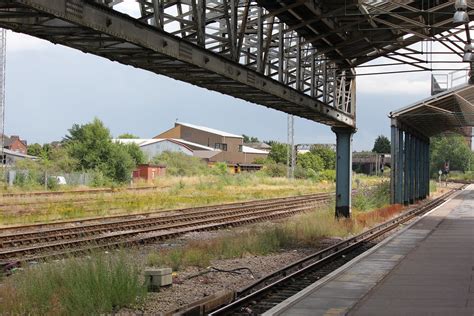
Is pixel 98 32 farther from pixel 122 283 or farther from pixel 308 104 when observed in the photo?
pixel 308 104

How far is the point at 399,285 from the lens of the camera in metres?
12.2

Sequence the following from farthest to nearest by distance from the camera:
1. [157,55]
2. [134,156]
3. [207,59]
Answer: [134,156] → [207,59] → [157,55]

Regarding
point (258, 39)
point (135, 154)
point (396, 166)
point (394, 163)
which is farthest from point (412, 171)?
point (135, 154)

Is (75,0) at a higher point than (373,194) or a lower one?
higher

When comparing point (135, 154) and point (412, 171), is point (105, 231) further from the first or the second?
point (135, 154)

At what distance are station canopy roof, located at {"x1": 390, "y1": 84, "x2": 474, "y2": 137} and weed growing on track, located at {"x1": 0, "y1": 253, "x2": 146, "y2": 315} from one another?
25304 mm

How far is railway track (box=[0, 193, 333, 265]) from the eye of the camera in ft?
55.0

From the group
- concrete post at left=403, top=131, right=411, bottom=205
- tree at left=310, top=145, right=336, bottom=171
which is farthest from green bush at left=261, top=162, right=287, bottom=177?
concrete post at left=403, top=131, right=411, bottom=205

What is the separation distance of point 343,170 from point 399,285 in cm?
1464

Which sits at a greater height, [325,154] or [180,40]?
[325,154]

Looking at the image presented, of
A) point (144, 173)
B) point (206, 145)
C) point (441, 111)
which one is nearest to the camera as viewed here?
point (441, 111)

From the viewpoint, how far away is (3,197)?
3653 centimetres

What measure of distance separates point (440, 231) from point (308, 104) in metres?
8.28

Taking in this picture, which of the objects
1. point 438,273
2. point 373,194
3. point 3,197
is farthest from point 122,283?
point 373,194
